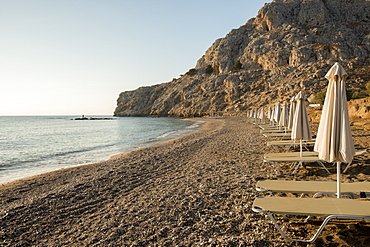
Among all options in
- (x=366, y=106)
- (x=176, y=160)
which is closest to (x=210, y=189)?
(x=176, y=160)

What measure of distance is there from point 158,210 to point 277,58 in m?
71.8

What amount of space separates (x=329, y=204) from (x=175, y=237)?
2.44 m

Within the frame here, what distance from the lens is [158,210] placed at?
15.9 ft

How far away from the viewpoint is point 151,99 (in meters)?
113

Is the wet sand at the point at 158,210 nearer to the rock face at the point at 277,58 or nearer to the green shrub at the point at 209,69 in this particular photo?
the rock face at the point at 277,58

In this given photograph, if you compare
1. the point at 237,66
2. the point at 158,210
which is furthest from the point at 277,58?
the point at 158,210

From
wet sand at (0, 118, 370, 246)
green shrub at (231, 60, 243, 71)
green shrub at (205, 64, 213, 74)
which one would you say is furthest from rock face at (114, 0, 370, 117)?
wet sand at (0, 118, 370, 246)

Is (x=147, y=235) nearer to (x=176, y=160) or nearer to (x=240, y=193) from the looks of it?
(x=240, y=193)

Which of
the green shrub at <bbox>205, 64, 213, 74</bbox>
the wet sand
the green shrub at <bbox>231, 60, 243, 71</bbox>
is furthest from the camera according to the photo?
the green shrub at <bbox>205, 64, 213, 74</bbox>

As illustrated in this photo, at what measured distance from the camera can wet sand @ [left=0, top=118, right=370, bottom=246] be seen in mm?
3596

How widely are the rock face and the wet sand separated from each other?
4663 cm

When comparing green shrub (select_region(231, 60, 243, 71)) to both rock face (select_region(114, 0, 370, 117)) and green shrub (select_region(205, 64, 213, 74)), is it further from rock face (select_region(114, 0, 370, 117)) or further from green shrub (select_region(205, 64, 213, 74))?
green shrub (select_region(205, 64, 213, 74))

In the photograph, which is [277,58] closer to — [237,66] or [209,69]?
[237,66]

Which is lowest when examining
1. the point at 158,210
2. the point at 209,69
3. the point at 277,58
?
the point at 158,210
